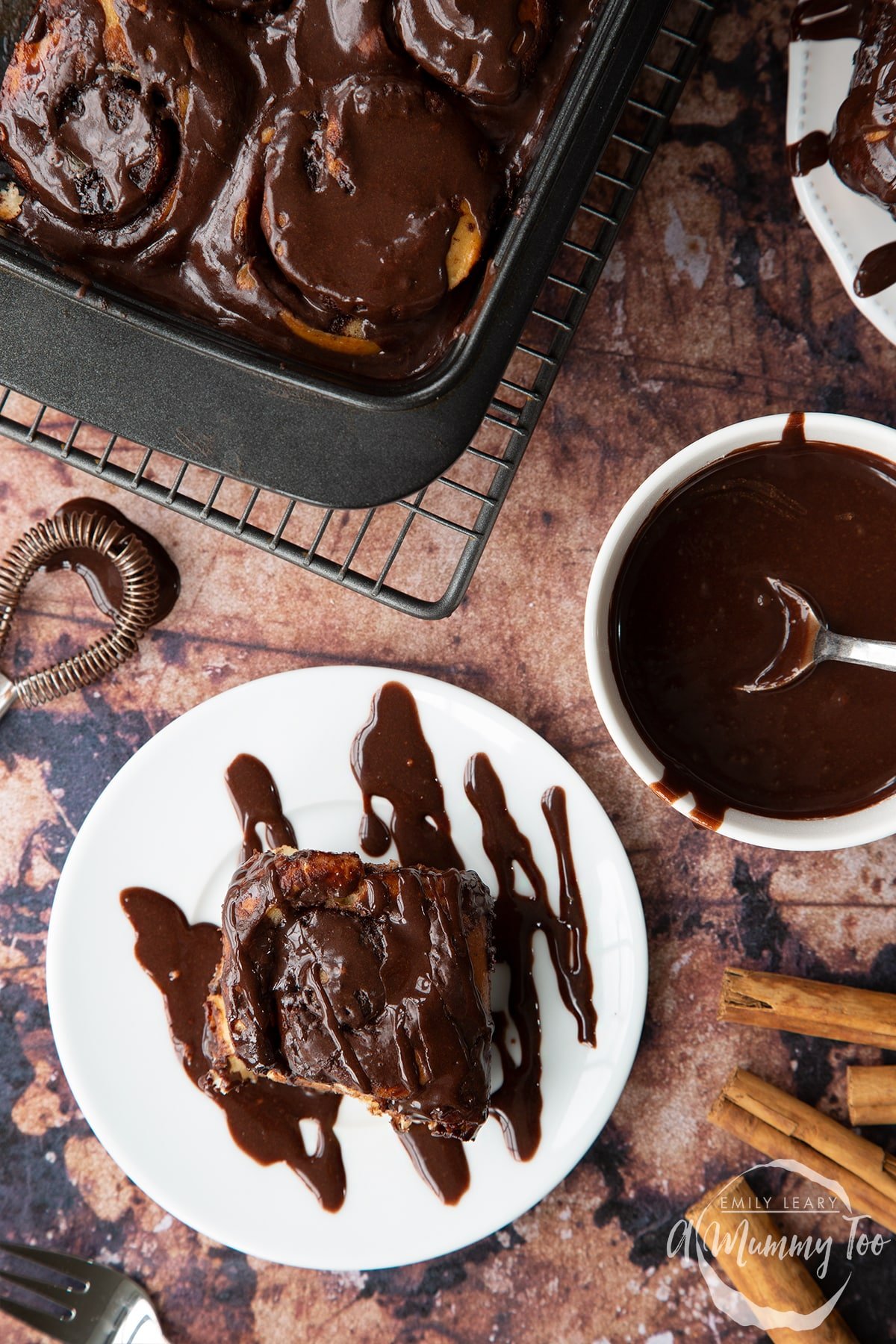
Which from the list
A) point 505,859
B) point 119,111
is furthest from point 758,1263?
point 119,111

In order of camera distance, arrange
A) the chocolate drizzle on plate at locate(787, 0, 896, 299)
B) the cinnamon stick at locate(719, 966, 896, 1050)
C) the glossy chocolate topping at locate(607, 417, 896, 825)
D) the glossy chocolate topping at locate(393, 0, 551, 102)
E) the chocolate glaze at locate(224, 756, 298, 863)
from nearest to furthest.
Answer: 1. the glossy chocolate topping at locate(393, 0, 551, 102)
2. the chocolate drizzle on plate at locate(787, 0, 896, 299)
3. the glossy chocolate topping at locate(607, 417, 896, 825)
4. the cinnamon stick at locate(719, 966, 896, 1050)
5. the chocolate glaze at locate(224, 756, 298, 863)

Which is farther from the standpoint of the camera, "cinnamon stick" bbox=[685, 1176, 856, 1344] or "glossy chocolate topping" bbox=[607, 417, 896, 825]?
"cinnamon stick" bbox=[685, 1176, 856, 1344]

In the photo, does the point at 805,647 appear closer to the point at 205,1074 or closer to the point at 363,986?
the point at 363,986

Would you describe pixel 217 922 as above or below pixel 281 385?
below

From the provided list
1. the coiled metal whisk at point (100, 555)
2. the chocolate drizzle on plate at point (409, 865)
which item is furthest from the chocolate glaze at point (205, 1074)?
the coiled metal whisk at point (100, 555)

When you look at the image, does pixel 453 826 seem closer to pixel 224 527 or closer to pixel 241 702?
pixel 241 702

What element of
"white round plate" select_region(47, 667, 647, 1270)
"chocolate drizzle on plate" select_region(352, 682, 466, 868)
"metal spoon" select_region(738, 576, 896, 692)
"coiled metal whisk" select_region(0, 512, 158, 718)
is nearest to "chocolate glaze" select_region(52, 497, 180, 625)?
"coiled metal whisk" select_region(0, 512, 158, 718)

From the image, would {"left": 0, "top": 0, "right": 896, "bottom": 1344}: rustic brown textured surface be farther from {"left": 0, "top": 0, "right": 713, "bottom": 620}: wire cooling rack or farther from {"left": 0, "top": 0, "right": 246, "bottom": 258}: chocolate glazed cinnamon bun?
{"left": 0, "top": 0, "right": 246, "bottom": 258}: chocolate glazed cinnamon bun

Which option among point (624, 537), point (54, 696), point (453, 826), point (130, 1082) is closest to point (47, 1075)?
point (130, 1082)
